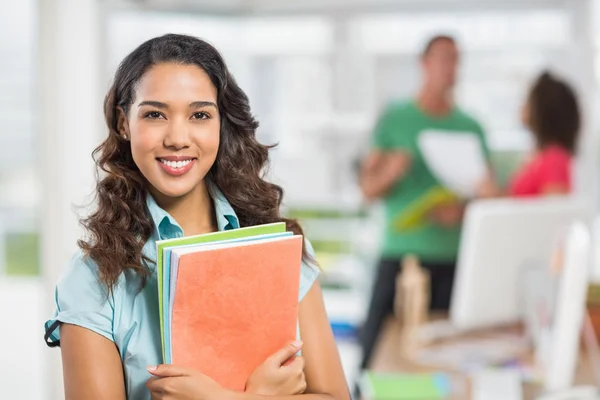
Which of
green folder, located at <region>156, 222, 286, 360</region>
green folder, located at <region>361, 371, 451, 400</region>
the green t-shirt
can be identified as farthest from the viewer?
the green t-shirt

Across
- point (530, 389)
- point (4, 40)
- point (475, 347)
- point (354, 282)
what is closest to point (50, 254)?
point (475, 347)

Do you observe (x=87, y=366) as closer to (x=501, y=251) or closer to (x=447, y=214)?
(x=501, y=251)

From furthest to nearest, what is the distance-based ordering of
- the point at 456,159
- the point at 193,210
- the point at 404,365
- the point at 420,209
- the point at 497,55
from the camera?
the point at 497,55
the point at 420,209
the point at 456,159
the point at 404,365
the point at 193,210

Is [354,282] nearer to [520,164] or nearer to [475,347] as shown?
[520,164]

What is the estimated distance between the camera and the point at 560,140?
9.61 feet

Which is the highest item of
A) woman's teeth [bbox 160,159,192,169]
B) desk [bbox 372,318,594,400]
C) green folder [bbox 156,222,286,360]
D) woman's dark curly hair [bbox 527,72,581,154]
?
woman's dark curly hair [bbox 527,72,581,154]

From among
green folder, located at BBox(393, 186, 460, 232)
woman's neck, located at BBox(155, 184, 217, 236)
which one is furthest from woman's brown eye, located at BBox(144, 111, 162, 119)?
green folder, located at BBox(393, 186, 460, 232)

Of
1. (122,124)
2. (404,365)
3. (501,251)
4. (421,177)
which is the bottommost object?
(404,365)

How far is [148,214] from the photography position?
33.9 inches

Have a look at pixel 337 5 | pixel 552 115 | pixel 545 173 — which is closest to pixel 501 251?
pixel 545 173

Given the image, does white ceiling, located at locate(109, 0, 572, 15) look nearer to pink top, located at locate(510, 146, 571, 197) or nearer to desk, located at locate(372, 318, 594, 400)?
pink top, located at locate(510, 146, 571, 197)

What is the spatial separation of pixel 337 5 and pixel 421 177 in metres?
1.73

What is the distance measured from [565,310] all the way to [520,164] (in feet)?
8.75

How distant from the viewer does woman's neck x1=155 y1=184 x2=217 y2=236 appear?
0.87 m
